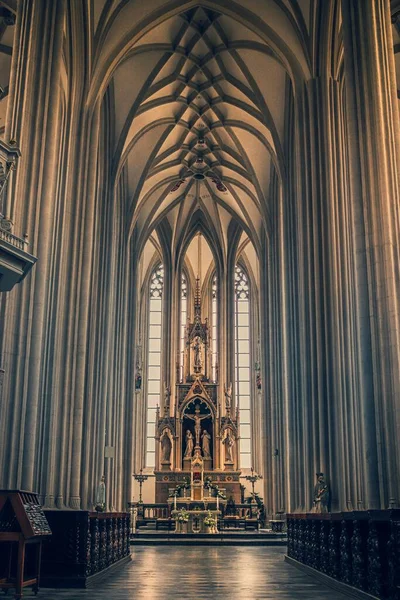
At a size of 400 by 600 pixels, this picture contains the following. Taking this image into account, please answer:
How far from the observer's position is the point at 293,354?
21.2 meters

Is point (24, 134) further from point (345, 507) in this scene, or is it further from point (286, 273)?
point (286, 273)

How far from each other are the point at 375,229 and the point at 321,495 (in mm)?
6659

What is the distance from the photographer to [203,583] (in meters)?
8.67

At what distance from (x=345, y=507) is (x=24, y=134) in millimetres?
10134

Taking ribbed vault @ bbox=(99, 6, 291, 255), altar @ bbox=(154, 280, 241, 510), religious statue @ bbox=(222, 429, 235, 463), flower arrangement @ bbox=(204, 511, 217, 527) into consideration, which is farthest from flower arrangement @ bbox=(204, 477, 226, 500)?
ribbed vault @ bbox=(99, 6, 291, 255)

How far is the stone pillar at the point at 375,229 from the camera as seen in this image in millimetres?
10227

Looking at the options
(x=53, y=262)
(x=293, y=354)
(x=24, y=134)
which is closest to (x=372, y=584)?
(x=24, y=134)

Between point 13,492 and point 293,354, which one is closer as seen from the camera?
point 13,492

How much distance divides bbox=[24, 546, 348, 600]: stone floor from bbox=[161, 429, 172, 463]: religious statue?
17.1 meters

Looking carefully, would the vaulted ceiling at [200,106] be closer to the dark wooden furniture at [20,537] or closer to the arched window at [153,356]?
the arched window at [153,356]

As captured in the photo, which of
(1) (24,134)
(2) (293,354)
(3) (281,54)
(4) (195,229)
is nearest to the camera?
(1) (24,134)

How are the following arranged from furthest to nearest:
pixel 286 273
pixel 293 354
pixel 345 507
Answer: pixel 286 273
pixel 293 354
pixel 345 507

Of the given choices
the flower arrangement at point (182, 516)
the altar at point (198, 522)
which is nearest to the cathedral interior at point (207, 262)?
the altar at point (198, 522)

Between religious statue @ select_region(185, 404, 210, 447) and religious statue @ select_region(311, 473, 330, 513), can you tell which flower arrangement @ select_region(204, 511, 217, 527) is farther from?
religious statue @ select_region(311, 473, 330, 513)
